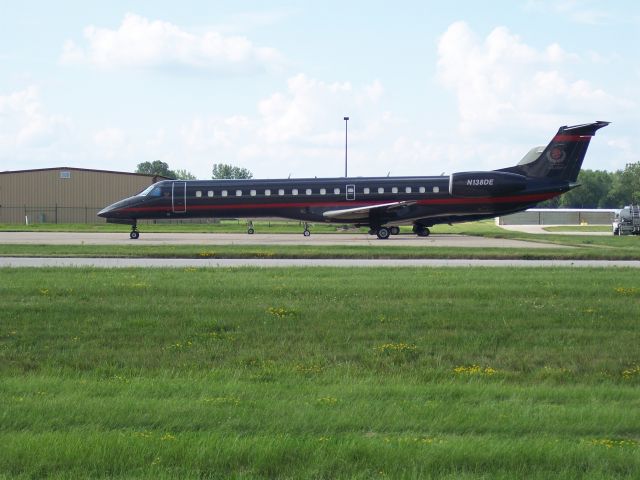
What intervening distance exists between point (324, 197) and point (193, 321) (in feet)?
105

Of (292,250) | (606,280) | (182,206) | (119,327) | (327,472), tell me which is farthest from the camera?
(182,206)

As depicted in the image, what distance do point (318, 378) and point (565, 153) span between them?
117 feet

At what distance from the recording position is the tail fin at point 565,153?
139 ft

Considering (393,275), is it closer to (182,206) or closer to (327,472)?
(327,472)

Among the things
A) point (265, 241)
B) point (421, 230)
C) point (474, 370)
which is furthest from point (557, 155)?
point (474, 370)

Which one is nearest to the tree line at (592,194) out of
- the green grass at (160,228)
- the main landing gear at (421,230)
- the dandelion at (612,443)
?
the green grass at (160,228)

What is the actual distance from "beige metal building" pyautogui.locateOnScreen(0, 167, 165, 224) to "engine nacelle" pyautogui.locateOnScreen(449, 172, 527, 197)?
44046mm

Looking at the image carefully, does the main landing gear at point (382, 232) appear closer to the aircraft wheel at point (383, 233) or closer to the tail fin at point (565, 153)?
the aircraft wheel at point (383, 233)

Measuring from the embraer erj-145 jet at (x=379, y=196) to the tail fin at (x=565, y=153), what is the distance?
0.05 m

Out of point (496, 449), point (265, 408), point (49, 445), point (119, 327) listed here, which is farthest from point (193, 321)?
point (496, 449)

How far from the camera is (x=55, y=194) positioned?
7800 cm

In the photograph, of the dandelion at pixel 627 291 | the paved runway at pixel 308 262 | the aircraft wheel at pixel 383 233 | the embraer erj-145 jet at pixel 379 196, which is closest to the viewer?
the dandelion at pixel 627 291

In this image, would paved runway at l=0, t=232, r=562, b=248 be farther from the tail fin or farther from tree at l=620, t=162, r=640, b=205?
tree at l=620, t=162, r=640, b=205

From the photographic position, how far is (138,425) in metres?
7.42
